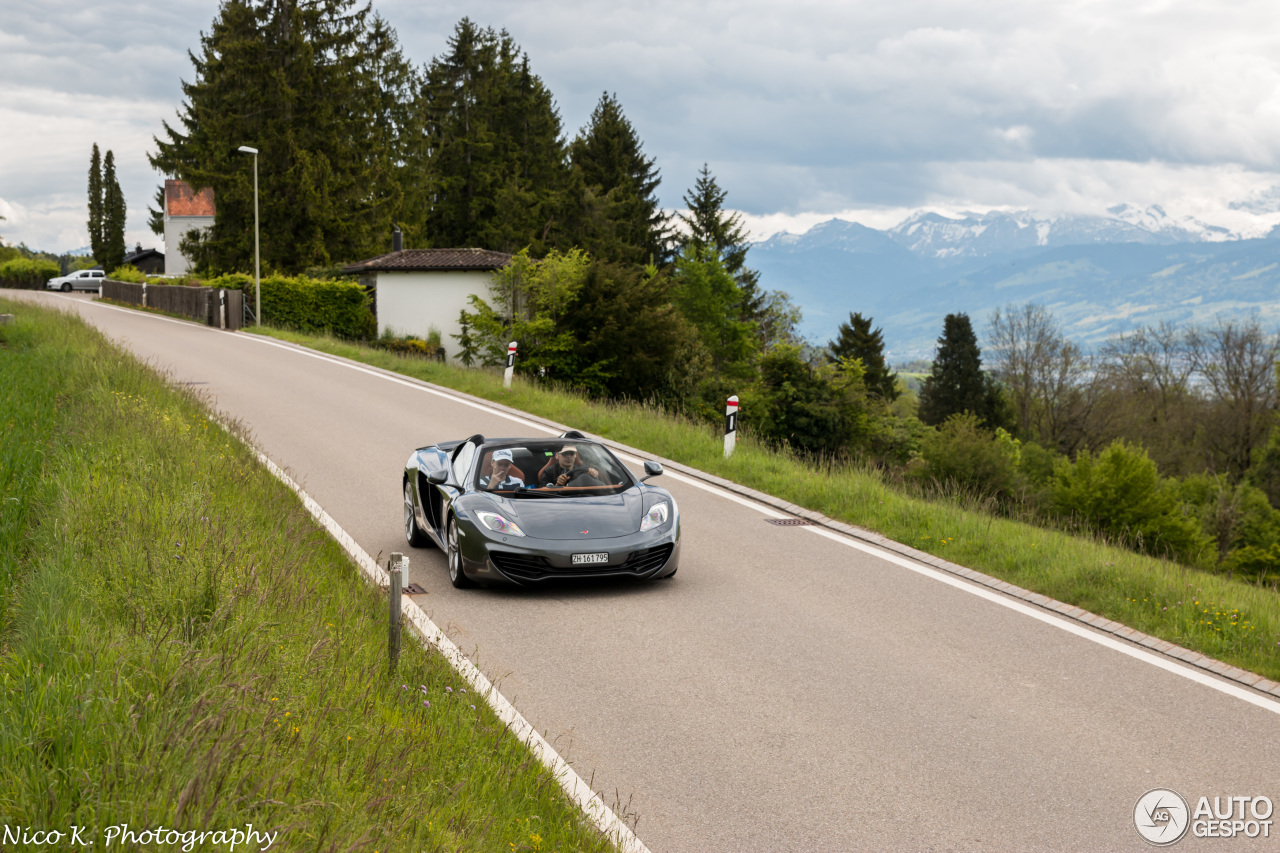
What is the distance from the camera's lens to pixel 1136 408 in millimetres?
69688

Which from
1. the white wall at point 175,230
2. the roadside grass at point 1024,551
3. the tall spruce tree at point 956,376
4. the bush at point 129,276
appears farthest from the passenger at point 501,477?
the white wall at point 175,230

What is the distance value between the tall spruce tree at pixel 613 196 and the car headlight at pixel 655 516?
195 ft

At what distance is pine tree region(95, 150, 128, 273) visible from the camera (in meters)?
101

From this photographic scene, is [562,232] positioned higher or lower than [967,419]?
higher

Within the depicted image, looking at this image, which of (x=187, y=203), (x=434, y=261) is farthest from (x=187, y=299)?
(x=187, y=203)

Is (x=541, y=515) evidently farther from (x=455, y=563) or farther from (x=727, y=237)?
(x=727, y=237)

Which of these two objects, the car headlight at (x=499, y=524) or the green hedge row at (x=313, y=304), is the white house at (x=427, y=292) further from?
the car headlight at (x=499, y=524)

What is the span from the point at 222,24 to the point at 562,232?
77.8 feet

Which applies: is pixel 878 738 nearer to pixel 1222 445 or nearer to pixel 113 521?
pixel 113 521

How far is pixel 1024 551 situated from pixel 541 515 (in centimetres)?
443

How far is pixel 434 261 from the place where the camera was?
44094 mm

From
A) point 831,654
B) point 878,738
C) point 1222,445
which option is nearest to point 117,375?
point 831,654

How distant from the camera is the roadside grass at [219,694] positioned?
3070mm

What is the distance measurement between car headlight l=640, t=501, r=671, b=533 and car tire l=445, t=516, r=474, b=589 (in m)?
1.48
